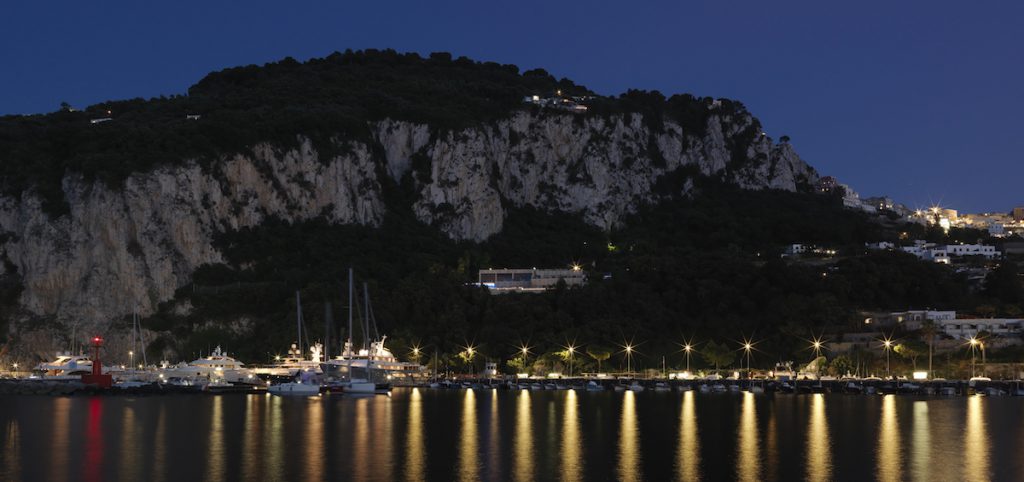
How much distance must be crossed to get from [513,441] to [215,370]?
168ft

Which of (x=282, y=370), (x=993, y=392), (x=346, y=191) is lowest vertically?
(x=993, y=392)

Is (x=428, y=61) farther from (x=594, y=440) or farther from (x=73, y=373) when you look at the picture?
(x=594, y=440)

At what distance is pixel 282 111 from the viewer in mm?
122625

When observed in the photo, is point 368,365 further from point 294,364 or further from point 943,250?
point 943,250

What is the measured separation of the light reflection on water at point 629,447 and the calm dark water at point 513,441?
0.08m

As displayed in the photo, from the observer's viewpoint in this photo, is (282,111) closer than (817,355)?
No

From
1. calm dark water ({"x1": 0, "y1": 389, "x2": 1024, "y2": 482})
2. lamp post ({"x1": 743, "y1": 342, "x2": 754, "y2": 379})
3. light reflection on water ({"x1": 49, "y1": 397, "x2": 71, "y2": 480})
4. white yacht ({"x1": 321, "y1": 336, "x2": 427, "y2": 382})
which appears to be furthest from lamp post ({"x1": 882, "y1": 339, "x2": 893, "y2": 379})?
light reflection on water ({"x1": 49, "y1": 397, "x2": 71, "y2": 480})

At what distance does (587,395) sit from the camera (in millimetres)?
77750

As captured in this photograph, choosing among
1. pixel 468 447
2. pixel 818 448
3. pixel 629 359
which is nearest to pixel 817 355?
pixel 629 359

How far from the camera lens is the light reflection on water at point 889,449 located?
116 ft

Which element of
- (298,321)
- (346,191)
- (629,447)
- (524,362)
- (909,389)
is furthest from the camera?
(346,191)

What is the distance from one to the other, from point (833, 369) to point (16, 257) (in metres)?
72.7

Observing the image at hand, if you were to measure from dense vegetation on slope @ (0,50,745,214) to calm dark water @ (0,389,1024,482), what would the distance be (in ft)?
147

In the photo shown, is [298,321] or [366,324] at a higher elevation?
[298,321]
